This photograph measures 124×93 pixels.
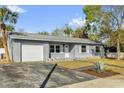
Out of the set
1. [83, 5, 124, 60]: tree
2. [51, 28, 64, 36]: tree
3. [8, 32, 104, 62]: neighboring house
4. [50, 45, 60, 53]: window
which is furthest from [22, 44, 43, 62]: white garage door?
[51, 28, 64, 36]: tree

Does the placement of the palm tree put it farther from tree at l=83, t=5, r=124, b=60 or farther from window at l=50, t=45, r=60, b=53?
tree at l=83, t=5, r=124, b=60

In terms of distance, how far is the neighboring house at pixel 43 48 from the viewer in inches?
990

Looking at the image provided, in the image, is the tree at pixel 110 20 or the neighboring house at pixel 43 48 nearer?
the neighboring house at pixel 43 48

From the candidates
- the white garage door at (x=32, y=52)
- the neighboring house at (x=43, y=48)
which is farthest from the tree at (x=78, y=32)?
the white garage door at (x=32, y=52)

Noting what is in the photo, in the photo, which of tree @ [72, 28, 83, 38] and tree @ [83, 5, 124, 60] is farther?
tree @ [72, 28, 83, 38]

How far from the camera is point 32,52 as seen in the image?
26719mm

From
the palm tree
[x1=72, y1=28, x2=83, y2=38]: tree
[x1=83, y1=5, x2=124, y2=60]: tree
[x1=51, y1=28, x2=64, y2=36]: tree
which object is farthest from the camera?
[x1=51, y1=28, x2=64, y2=36]: tree

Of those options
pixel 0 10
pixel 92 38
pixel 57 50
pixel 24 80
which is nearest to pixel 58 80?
pixel 24 80

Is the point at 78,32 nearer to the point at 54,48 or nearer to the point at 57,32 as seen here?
the point at 57,32

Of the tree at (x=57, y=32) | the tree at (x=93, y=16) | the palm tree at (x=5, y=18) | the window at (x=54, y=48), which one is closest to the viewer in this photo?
the palm tree at (x=5, y=18)

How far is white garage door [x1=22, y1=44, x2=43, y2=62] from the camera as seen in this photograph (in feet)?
84.9

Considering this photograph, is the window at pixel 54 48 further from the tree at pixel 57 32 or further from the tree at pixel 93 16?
the tree at pixel 57 32

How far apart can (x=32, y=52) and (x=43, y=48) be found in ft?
5.44

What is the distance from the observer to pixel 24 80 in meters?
13.6
